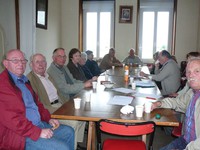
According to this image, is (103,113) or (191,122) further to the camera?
(103,113)

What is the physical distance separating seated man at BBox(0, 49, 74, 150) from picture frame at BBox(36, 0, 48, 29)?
425 centimetres

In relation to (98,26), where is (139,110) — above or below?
below

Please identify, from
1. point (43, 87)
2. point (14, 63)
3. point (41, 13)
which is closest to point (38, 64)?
point (43, 87)

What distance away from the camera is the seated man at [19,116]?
5.08 feet

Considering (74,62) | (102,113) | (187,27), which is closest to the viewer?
(102,113)

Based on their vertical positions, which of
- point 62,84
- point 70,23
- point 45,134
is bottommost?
point 45,134

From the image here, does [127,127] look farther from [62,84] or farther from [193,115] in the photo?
[62,84]

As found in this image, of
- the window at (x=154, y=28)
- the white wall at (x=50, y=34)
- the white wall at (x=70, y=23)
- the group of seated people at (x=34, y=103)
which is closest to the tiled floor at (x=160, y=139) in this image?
the group of seated people at (x=34, y=103)

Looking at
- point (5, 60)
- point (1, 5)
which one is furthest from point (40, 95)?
point (1, 5)

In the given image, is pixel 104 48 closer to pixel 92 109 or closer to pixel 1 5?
pixel 1 5

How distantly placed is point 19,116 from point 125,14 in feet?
21.0

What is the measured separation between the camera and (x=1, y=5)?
13.8ft

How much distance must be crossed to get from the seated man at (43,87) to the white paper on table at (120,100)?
47 cm

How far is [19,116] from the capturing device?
1.56 metres
